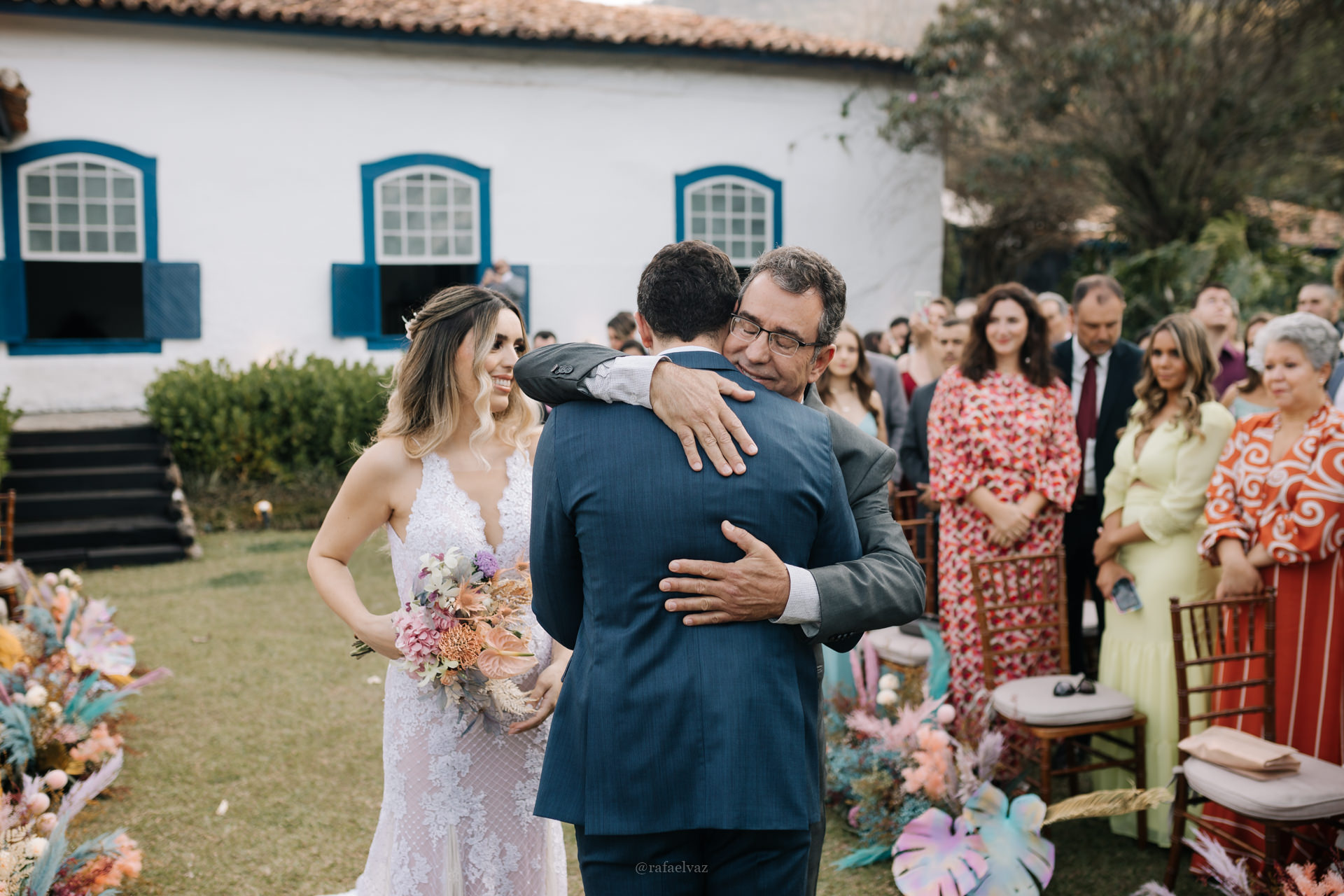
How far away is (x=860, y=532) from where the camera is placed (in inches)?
87.3

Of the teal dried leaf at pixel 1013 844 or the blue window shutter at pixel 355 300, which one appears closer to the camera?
the teal dried leaf at pixel 1013 844

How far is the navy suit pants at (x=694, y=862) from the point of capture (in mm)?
1956

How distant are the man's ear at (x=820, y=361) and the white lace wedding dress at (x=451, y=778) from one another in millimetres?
1083

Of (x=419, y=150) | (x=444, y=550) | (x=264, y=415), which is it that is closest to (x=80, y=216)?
(x=264, y=415)

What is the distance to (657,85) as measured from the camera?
13.9 meters

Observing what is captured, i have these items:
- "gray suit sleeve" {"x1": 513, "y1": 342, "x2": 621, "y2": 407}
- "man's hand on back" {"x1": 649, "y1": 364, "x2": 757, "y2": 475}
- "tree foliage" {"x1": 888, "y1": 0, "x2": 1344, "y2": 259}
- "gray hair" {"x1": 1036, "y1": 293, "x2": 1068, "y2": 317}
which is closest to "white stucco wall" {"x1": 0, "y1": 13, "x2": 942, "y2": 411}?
"tree foliage" {"x1": 888, "y1": 0, "x2": 1344, "y2": 259}

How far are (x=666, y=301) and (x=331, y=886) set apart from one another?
3.10 meters

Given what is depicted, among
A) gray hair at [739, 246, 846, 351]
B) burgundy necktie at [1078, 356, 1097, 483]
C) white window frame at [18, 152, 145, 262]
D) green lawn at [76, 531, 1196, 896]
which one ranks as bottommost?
green lawn at [76, 531, 1196, 896]

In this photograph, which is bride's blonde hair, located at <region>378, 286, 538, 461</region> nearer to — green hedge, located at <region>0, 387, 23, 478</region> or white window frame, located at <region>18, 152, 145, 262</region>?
green hedge, located at <region>0, 387, 23, 478</region>

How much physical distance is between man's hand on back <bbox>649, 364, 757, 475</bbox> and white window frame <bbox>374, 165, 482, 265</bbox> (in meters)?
11.7

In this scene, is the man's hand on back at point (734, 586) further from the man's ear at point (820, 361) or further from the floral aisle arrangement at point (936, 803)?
the floral aisle arrangement at point (936, 803)

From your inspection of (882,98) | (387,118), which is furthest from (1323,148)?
(387,118)

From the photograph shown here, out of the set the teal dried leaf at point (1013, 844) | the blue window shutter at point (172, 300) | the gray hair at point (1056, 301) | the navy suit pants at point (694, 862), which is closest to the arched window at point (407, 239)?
the blue window shutter at point (172, 300)

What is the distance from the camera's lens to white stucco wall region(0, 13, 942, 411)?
38.8 feet
